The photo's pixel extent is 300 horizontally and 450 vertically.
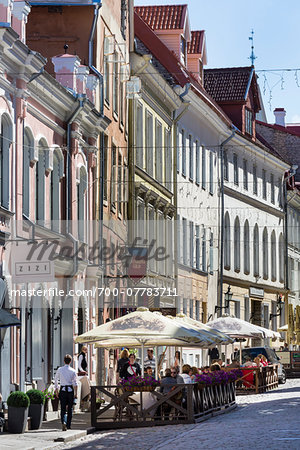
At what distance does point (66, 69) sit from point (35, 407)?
35.1ft

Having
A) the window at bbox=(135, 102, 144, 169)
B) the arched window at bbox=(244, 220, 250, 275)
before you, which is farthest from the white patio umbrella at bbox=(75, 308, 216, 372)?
the arched window at bbox=(244, 220, 250, 275)

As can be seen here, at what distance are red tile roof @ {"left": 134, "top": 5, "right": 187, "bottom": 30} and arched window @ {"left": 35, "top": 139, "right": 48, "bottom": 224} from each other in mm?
22384

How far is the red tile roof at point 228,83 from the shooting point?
5912cm

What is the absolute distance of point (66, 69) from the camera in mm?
29969

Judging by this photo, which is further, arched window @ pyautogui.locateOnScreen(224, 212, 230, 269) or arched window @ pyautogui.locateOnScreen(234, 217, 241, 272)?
arched window @ pyautogui.locateOnScreen(234, 217, 241, 272)

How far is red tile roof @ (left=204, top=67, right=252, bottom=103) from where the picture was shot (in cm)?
5912

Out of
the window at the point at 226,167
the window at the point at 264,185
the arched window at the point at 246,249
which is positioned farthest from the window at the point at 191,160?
the window at the point at 264,185

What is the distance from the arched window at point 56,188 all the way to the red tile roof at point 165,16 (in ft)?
68.6

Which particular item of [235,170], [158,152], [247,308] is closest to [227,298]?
[247,308]

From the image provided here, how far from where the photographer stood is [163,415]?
77.7ft

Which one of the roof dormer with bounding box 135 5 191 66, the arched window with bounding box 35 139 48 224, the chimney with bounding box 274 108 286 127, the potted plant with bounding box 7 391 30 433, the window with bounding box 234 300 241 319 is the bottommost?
the potted plant with bounding box 7 391 30 433

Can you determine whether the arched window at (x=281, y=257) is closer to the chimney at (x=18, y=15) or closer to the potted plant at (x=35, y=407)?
the chimney at (x=18, y=15)

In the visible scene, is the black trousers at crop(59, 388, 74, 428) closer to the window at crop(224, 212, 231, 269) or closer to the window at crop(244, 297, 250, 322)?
the window at crop(224, 212, 231, 269)

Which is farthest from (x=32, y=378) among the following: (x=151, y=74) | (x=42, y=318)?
(x=151, y=74)
